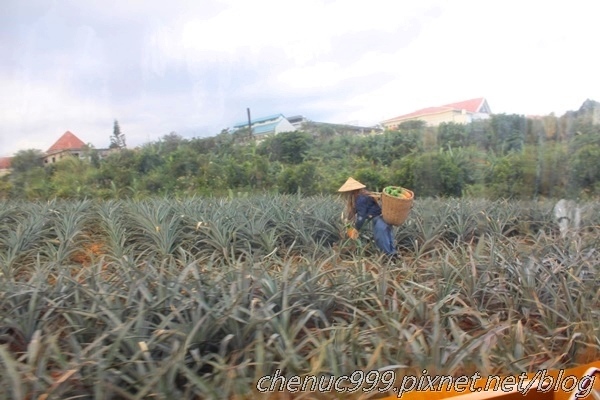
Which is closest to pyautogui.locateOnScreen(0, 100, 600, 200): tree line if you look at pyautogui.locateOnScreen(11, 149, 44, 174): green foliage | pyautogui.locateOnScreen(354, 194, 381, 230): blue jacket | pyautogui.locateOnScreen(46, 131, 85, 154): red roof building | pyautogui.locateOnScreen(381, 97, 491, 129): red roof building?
Answer: pyautogui.locateOnScreen(11, 149, 44, 174): green foliage

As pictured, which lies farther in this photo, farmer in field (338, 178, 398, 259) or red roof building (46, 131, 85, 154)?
red roof building (46, 131, 85, 154)

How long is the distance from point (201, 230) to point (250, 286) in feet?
10.3

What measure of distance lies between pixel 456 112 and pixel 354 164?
2823 mm

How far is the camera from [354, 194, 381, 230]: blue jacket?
6.16m

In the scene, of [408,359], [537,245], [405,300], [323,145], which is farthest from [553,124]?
[408,359]

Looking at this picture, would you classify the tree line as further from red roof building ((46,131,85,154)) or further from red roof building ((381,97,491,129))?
red roof building ((46,131,85,154))

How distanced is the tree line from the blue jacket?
19.2ft

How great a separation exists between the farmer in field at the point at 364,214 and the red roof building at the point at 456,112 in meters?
8.08

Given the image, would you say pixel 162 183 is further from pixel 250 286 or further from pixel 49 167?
pixel 250 286

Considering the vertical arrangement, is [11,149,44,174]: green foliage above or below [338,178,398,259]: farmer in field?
above

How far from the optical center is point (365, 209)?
615 cm

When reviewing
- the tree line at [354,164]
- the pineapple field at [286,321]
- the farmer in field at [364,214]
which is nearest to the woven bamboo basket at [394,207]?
the farmer in field at [364,214]

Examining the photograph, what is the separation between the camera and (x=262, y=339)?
3.08 m

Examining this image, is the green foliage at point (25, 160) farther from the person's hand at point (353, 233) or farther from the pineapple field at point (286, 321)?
the person's hand at point (353, 233)
